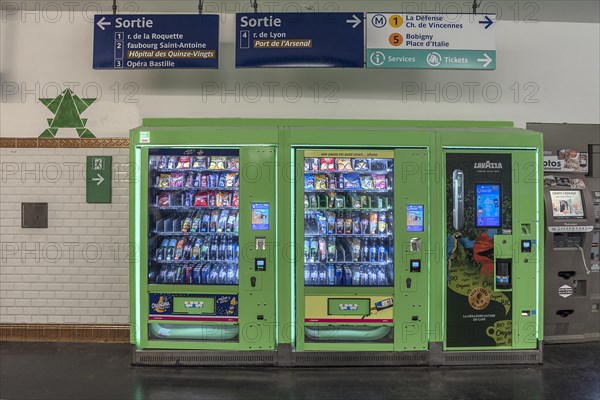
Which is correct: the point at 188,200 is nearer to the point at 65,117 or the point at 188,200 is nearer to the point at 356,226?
the point at 356,226

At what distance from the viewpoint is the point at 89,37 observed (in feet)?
15.2

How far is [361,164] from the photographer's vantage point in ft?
13.0

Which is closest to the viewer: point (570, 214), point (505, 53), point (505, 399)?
point (505, 399)

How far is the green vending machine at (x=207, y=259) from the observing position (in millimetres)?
3803

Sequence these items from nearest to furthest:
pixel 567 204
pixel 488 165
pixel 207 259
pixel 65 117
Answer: pixel 488 165 → pixel 207 259 → pixel 567 204 → pixel 65 117

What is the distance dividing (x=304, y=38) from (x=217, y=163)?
1450 millimetres

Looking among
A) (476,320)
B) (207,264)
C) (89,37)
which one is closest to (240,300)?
(207,264)

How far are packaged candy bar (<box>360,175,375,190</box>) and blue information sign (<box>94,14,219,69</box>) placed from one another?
1.79 meters

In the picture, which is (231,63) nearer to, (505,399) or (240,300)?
(240,300)

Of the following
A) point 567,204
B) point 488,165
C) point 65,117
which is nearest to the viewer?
point 488,165

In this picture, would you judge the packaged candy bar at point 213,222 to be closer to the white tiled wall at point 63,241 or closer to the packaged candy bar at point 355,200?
the white tiled wall at point 63,241

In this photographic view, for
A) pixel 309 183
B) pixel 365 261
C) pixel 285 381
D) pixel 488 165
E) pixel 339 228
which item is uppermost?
pixel 488 165

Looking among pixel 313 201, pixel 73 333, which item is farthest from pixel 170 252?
pixel 73 333

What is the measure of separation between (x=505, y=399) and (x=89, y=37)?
5.40 metres
